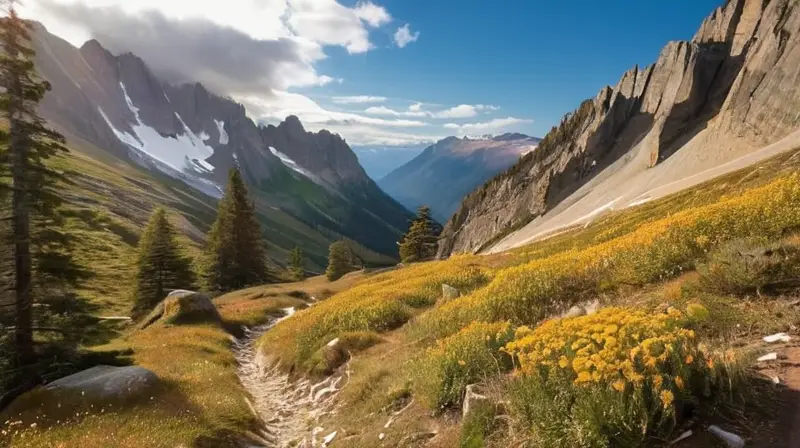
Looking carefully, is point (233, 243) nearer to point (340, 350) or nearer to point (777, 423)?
point (340, 350)

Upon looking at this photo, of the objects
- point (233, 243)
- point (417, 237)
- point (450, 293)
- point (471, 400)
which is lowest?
point (417, 237)

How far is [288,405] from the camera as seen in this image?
50.6 feet

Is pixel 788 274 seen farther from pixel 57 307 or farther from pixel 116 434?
pixel 57 307

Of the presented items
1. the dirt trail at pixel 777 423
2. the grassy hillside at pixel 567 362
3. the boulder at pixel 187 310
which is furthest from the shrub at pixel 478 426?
the boulder at pixel 187 310

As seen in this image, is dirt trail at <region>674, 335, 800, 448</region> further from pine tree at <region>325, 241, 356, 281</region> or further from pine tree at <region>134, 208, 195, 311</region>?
pine tree at <region>325, 241, 356, 281</region>

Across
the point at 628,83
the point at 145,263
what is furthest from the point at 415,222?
the point at 628,83

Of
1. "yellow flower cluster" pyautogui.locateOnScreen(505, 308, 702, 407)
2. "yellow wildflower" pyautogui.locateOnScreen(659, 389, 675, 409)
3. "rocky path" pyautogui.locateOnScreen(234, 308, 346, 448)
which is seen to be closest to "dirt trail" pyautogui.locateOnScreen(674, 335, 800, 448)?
"yellow flower cluster" pyautogui.locateOnScreen(505, 308, 702, 407)

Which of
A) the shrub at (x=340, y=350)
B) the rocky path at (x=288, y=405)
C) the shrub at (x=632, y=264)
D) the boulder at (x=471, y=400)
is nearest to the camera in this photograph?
the boulder at (x=471, y=400)

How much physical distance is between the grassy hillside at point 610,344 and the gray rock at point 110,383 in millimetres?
5527

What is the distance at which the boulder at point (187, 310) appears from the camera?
30141 millimetres

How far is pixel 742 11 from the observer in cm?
8300

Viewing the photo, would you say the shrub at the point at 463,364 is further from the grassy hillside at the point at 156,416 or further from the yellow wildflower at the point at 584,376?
the grassy hillside at the point at 156,416

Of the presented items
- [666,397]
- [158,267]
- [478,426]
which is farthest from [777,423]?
[158,267]

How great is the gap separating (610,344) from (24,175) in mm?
19187
